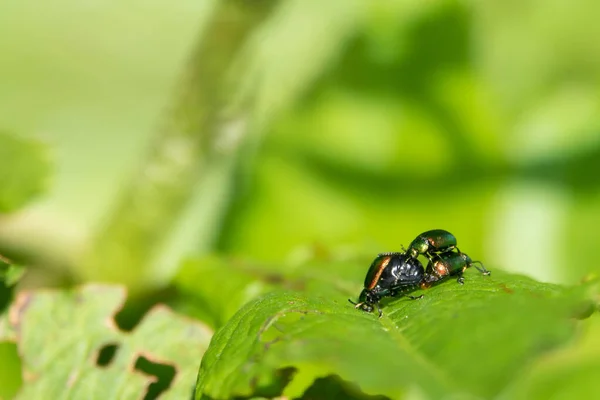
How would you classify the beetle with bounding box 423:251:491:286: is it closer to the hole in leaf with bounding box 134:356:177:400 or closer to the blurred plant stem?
the hole in leaf with bounding box 134:356:177:400

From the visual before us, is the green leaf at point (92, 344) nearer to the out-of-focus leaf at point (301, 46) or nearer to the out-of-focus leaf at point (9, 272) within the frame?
the out-of-focus leaf at point (9, 272)

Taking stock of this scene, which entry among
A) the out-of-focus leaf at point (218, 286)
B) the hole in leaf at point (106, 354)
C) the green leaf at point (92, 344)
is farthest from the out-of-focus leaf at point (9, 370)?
the out-of-focus leaf at point (218, 286)

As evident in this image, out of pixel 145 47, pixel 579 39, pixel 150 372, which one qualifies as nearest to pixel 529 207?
pixel 579 39

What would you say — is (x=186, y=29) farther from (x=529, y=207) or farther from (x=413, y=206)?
(x=529, y=207)

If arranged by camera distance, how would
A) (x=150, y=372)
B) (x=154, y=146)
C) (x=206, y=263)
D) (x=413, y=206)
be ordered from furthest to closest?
(x=413, y=206) → (x=154, y=146) → (x=206, y=263) → (x=150, y=372)

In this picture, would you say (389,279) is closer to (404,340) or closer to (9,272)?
(404,340)

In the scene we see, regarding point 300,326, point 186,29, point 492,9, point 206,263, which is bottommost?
point 300,326

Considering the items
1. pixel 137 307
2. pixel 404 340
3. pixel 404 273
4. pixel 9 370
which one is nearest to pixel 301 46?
pixel 137 307
